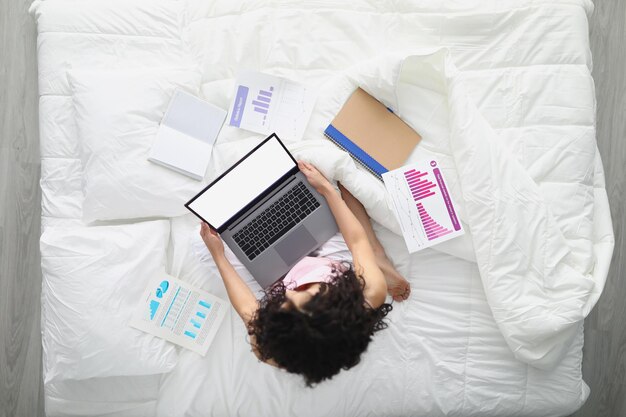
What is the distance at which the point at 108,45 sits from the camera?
1.50 meters

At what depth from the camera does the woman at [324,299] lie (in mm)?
1121

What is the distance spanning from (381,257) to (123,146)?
78cm

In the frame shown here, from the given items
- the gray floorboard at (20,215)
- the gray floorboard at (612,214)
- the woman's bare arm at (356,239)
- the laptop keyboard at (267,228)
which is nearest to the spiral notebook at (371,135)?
the woman's bare arm at (356,239)

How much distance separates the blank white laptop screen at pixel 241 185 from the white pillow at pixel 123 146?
0.32ft

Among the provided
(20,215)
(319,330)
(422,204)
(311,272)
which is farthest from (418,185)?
(20,215)

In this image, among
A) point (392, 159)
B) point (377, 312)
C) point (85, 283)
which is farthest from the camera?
point (392, 159)

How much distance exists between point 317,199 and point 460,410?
28.3 inches

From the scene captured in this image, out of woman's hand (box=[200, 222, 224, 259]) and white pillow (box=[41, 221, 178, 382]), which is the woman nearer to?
woman's hand (box=[200, 222, 224, 259])

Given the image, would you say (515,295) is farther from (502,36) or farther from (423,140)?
(502,36)

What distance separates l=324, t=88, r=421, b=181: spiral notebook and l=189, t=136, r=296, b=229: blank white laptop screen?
0.20m

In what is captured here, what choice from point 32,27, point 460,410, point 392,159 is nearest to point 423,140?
point 392,159

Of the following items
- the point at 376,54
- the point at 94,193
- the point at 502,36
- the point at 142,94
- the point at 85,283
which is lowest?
the point at 85,283

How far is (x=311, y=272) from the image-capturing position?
130cm

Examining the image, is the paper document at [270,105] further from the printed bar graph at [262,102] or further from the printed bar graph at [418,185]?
the printed bar graph at [418,185]
